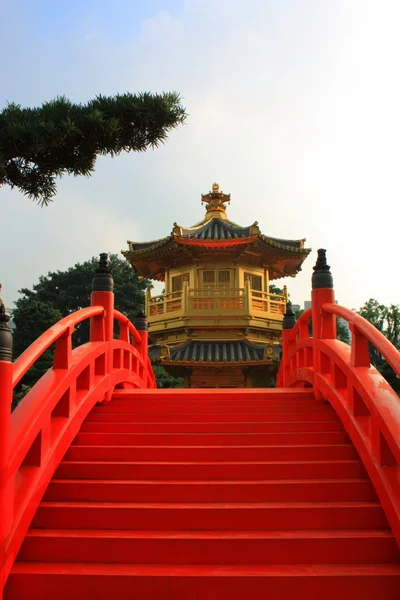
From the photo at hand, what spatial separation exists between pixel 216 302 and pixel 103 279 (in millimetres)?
10929

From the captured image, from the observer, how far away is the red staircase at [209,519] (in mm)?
2635

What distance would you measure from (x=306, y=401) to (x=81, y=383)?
2.24m

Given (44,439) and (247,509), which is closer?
(247,509)

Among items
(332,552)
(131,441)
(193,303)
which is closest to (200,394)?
(131,441)

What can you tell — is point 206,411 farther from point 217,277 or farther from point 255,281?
point 255,281

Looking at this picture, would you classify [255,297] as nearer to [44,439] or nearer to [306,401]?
[306,401]

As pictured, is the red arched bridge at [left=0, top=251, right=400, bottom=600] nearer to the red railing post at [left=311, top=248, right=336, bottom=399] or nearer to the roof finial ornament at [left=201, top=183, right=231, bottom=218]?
the red railing post at [left=311, top=248, right=336, bottom=399]

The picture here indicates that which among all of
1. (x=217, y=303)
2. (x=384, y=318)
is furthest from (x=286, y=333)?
(x=384, y=318)

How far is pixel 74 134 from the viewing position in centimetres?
649

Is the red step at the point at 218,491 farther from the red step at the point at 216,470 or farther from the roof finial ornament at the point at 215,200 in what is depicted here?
the roof finial ornament at the point at 215,200

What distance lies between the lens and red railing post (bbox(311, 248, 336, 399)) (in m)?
5.11

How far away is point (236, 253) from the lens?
668 inches

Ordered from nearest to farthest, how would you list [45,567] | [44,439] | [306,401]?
[45,567] → [44,439] → [306,401]

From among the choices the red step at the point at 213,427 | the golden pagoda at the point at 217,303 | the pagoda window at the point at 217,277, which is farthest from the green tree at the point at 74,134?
the pagoda window at the point at 217,277
